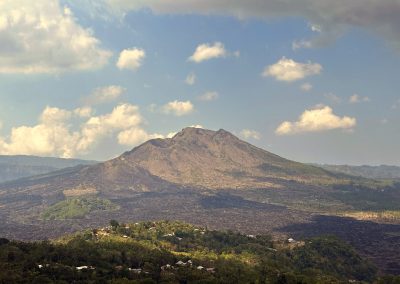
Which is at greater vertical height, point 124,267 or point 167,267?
point 124,267

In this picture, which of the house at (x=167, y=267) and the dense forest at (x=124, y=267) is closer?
the dense forest at (x=124, y=267)

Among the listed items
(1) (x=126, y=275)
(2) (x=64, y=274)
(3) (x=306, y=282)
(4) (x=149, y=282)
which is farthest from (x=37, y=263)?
(3) (x=306, y=282)

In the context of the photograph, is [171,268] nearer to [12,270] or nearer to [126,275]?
[126,275]

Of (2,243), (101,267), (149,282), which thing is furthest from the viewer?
(2,243)

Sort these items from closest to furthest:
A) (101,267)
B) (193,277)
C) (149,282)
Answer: (149,282) → (193,277) → (101,267)

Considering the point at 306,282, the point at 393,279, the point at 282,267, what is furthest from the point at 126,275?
the point at 393,279

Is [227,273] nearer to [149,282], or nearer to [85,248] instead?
[149,282]

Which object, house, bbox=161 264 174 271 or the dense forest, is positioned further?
house, bbox=161 264 174 271

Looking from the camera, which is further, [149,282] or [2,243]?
[2,243]

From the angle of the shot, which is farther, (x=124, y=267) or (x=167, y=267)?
(x=167, y=267)
